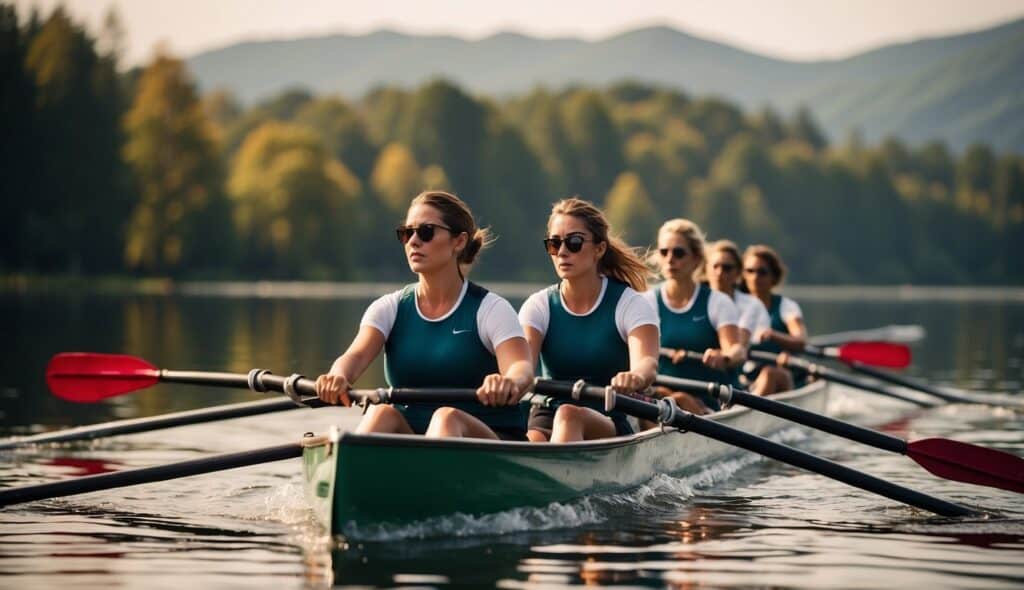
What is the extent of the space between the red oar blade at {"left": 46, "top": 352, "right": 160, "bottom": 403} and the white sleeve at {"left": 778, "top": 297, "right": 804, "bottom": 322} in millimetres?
7455

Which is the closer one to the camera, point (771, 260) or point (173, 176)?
point (771, 260)

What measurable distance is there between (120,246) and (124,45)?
30.0 feet

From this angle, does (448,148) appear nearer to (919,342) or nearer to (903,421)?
(919,342)

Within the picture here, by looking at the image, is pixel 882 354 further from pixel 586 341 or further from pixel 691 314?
pixel 586 341

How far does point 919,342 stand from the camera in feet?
107

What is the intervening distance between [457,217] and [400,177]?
3305 inches

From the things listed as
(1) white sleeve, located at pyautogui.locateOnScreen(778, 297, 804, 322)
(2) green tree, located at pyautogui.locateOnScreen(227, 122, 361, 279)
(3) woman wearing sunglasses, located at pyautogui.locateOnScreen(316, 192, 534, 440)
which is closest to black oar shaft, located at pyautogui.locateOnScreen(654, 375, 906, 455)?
(3) woman wearing sunglasses, located at pyautogui.locateOnScreen(316, 192, 534, 440)

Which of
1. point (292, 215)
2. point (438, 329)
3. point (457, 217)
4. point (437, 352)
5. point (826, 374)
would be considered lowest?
point (826, 374)

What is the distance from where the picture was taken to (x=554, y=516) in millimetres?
8531

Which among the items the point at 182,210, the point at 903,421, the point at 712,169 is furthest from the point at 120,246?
the point at 712,169

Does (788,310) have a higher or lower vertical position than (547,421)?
higher

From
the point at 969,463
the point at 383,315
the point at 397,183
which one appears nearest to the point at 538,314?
the point at 383,315

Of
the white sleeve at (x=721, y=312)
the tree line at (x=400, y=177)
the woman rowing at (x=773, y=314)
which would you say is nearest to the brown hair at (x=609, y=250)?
the white sleeve at (x=721, y=312)

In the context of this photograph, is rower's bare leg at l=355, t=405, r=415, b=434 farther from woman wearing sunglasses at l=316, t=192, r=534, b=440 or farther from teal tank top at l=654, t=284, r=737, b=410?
teal tank top at l=654, t=284, r=737, b=410
